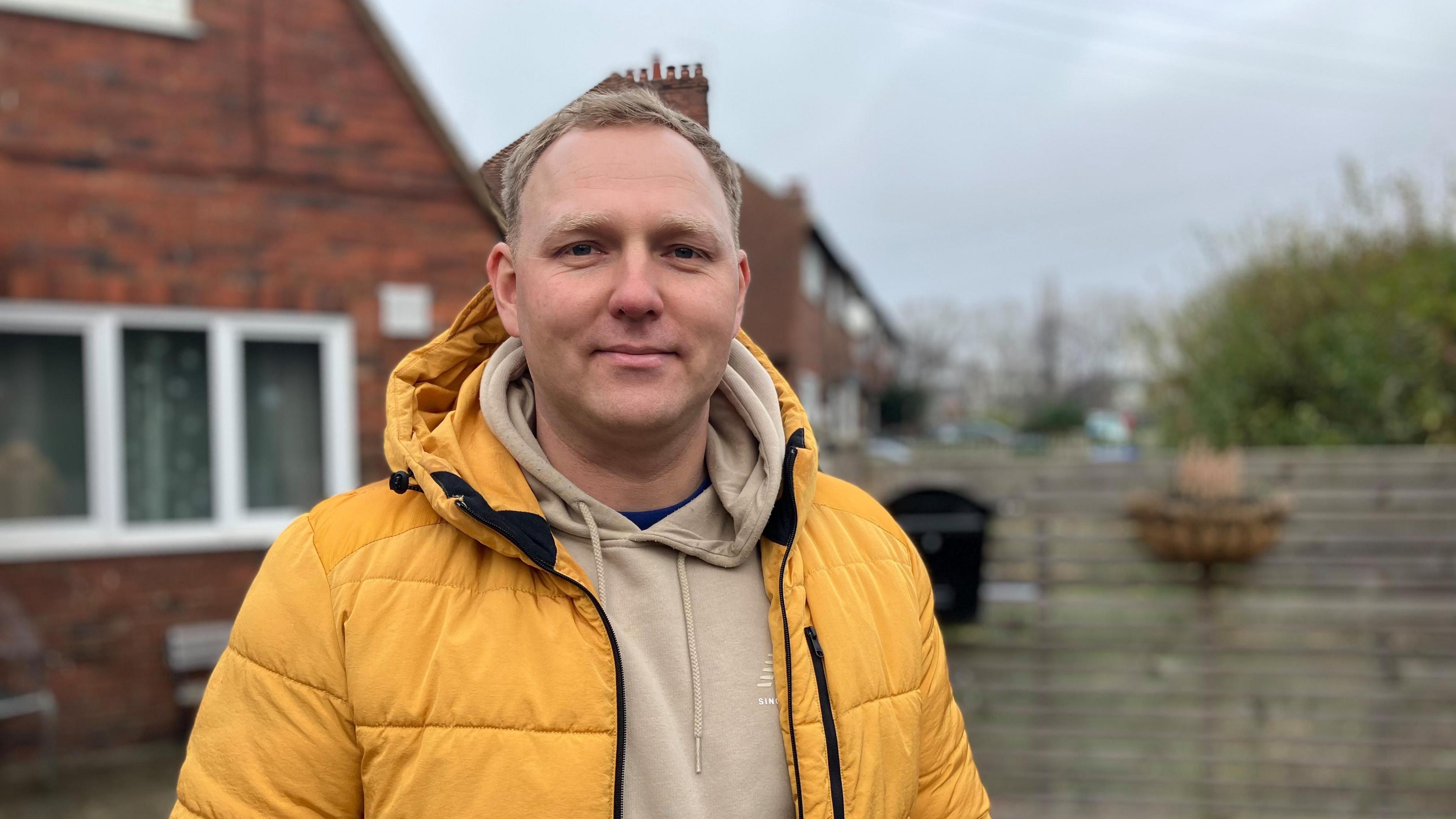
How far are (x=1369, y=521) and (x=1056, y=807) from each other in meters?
2.27

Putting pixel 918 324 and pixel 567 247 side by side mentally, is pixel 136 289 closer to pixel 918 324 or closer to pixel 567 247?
pixel 567 247

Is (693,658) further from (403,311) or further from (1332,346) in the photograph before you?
(1332,346)

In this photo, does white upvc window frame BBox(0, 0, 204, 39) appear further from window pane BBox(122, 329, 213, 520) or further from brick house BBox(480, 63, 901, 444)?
brick house BBox(480, 63, 901, 444)

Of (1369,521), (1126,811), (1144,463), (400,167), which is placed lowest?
(1126,811)

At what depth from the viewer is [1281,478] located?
5.20 meters

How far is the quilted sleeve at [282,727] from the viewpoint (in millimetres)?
1215

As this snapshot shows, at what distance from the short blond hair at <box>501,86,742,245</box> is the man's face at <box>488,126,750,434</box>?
0.7 inches

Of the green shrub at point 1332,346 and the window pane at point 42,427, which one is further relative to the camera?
the green shrub at point 1332,346

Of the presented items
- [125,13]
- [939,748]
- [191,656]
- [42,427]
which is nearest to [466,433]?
[939,748]

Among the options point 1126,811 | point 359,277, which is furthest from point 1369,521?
point 359,277

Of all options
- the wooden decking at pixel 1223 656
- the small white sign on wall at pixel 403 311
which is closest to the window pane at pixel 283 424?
the small white sign on wall at pixel 403 311

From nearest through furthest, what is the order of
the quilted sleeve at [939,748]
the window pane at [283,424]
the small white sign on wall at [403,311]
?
the quilted sleeve at [939,748] < the window pane at [283,424] < the small white sign on wall at [403,311]

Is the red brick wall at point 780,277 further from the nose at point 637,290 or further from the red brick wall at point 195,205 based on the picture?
the nose at point 637,290

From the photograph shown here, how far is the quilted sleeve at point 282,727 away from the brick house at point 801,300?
0.77 meters
